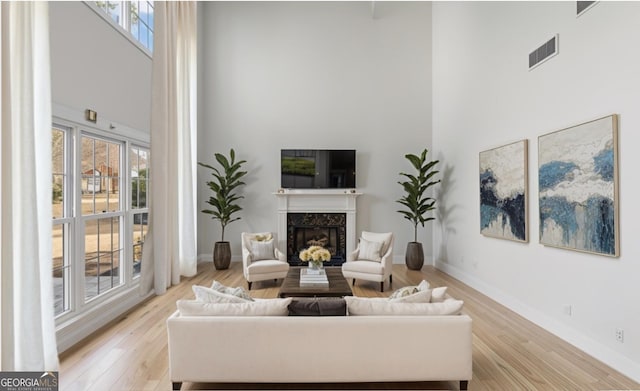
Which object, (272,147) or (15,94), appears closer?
(15,94)

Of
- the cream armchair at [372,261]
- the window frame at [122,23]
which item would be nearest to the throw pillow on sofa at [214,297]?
the cream armchair at [372,261]

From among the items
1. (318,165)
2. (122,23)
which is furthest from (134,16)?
(318,165)

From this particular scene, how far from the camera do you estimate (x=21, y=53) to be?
2.64 metres

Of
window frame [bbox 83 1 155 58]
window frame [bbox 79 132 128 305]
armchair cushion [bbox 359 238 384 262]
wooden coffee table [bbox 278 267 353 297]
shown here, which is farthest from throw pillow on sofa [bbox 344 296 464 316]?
window frame [bbox 83 1 155 58]

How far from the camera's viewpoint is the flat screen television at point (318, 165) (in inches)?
295

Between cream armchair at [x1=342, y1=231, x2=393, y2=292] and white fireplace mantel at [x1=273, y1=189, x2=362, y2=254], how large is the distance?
45.2 inches

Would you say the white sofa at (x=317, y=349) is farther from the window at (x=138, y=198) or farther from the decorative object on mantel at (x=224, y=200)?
the decorative object on mantel at (x=224, y=200)

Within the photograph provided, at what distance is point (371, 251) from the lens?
19.5 feet

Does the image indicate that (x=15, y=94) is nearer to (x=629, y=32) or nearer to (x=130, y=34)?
(x=130, y=34)

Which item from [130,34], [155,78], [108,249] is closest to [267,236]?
Answer: [108,249]

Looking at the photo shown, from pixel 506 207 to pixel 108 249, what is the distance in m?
5.15

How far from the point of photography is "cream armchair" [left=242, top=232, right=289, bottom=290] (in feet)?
18.4

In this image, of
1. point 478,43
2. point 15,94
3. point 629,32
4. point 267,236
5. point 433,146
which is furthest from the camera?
point 433,146

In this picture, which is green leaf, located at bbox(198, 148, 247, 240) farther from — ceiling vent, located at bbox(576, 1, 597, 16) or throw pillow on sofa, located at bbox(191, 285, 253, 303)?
ceiling vent, located at bbox(576, 1, 597, 16)
